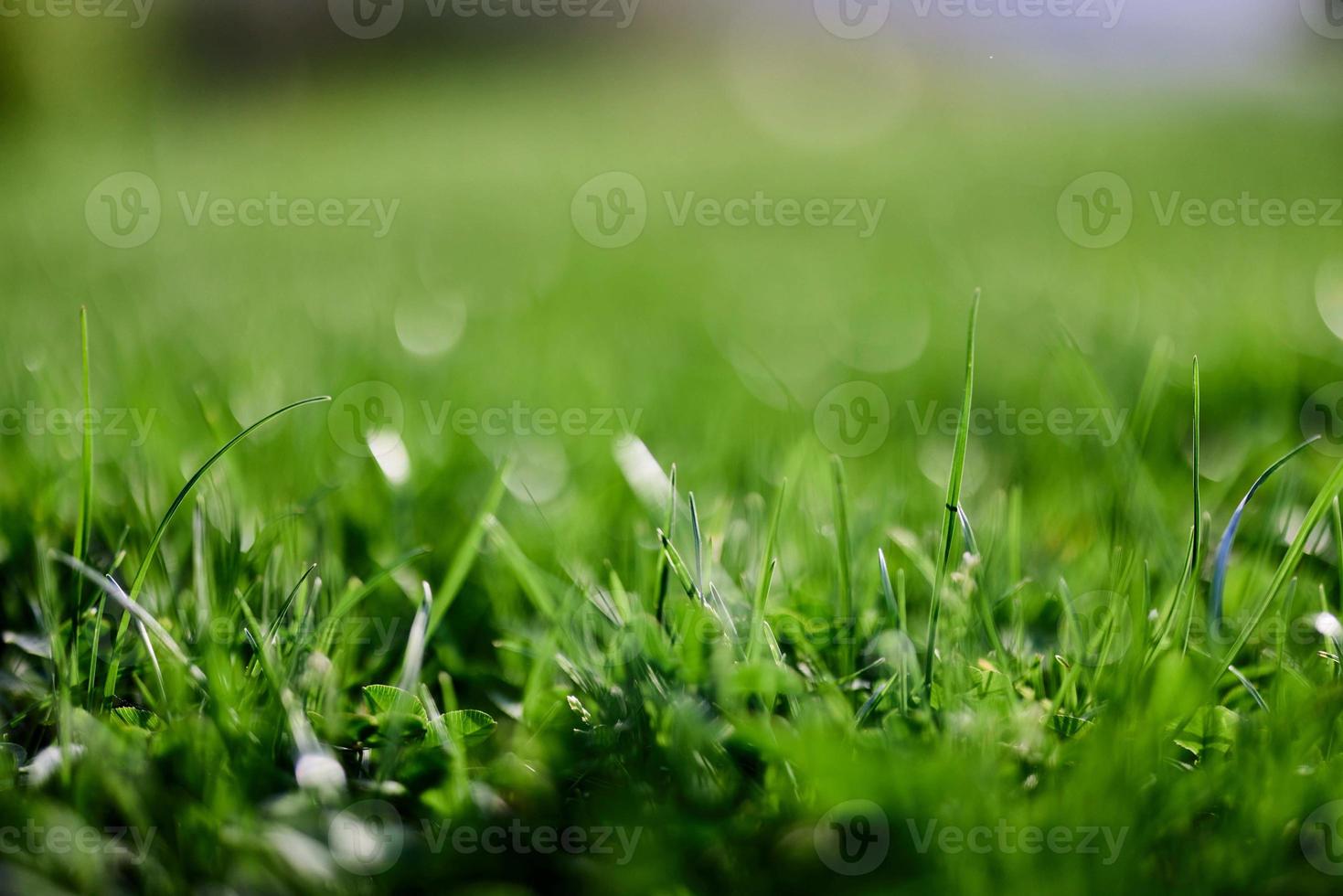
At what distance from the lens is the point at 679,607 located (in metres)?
0.85

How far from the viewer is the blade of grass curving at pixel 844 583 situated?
865 millimetres

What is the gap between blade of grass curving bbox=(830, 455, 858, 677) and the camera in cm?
87

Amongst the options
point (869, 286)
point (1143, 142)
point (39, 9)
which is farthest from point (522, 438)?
point (39, 9)

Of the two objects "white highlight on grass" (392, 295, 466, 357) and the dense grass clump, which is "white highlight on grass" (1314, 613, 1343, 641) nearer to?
the dense grass clump

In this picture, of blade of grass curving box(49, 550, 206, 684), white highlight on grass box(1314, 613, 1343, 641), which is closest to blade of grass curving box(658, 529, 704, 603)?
blade of grass curving box(49, 550, 206, 684)

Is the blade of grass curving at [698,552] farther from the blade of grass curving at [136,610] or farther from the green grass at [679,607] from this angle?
the blade of grass curving at [136,610]

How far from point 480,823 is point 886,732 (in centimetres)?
32

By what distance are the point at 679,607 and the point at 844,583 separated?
Result: 0.16 metres

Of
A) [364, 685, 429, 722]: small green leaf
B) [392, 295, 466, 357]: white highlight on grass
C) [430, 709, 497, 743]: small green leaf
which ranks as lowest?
[430, 709, 497, 743]: small green leaf

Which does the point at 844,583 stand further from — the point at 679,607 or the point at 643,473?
the point at 643,473

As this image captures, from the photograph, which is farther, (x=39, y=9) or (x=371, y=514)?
(x=39, y=9)

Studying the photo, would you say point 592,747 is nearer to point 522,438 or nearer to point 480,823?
point 480,823

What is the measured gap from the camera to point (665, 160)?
6.46m

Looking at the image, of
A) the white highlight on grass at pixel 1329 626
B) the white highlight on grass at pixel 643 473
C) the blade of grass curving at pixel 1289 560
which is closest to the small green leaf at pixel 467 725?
the white highlight on grass at pixel 643 473
